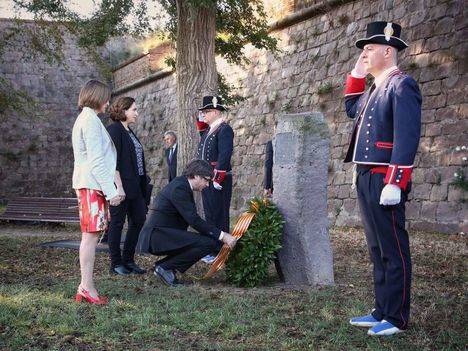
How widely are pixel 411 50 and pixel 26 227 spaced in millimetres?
7985

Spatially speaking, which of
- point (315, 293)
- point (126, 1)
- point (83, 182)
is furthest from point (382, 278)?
point (126, 1)

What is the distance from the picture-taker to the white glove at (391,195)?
3.52 metres

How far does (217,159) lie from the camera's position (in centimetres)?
680

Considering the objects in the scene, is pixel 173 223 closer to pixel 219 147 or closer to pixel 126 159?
pixel 126 159

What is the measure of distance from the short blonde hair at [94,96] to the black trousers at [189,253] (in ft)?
5.11

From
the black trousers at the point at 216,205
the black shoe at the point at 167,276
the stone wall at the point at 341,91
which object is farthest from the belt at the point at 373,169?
the stone wall at the point at 341,91

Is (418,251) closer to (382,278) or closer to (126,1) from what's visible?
(382,278)

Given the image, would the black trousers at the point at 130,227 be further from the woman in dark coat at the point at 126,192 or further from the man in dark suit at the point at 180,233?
the man in dark suit at the point at 180,233

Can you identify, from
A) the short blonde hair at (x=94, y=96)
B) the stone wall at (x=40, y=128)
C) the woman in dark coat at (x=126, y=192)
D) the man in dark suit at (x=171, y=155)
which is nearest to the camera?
the short blonde hair at (x=94, y=96)

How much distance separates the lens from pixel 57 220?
1138 centimetres

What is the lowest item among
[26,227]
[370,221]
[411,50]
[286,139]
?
[26,227]

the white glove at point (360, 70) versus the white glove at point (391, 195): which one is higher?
the white glove at point (360, 70)

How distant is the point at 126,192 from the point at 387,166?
3.00 meters

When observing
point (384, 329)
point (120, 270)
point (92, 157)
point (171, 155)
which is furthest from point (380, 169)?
point (171, 155)
